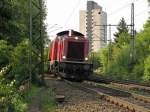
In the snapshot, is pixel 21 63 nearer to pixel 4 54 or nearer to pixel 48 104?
pixel 4 54

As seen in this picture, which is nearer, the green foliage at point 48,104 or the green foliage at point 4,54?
the green foliage at point 48,104

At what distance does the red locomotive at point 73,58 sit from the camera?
35.3 m

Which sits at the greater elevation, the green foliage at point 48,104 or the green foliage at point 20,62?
the green foliage at point 20,62

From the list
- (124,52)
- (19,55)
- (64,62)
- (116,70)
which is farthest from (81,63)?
(124,52)

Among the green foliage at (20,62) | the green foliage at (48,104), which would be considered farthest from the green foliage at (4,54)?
the green foliage at (48,104)

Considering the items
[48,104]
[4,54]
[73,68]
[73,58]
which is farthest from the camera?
[73,58]

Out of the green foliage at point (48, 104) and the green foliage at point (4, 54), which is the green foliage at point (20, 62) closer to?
the green foliage at point (4, 54)

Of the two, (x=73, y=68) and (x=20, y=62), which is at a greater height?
(x=20, y=62)

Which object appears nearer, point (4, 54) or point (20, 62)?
point (4, 54)

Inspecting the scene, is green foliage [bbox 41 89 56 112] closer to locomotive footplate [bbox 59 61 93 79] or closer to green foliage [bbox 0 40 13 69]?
green foliage [bbox 0 40 13 69]

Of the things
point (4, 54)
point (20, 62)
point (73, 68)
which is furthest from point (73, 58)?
point (4, 54)

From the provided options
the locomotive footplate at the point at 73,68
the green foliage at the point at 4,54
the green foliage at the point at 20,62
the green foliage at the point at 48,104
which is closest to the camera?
the green foliage at the point at 48,104

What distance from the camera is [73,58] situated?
36.5 metres

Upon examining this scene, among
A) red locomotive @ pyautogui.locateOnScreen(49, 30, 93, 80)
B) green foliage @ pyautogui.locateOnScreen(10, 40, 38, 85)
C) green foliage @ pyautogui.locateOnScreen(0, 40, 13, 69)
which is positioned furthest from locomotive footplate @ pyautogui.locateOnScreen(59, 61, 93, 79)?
green foliage @ pyautogui.locateOnScreen(0, 40, 13, 69)
